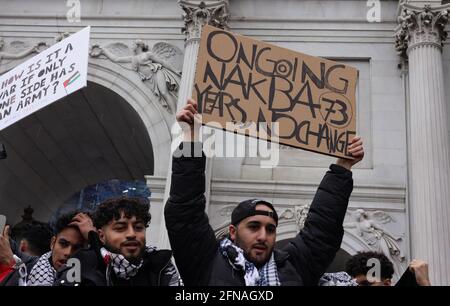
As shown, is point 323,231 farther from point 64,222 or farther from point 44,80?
point 44,80

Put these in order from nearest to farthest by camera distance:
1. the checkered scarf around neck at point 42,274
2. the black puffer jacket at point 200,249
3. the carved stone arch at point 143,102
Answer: the black puffer jacket at point 200,249, the checkered scarf around neck at point 42,274, the carved stone arch at point 143,102

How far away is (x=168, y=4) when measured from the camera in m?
17.3

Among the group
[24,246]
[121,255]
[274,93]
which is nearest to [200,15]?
[24,246]

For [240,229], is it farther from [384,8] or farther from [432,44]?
[384,8]

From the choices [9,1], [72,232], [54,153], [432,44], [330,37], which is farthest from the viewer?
[54,153]

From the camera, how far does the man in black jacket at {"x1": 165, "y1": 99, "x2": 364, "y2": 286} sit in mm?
4938

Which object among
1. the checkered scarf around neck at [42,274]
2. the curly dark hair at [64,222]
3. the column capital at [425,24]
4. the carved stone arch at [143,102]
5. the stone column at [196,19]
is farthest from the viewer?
the carved stone arch at [143,102]

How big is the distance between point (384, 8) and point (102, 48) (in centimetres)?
680

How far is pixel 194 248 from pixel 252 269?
46 cm

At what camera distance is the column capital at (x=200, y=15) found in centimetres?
1580


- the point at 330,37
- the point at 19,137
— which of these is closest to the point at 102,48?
the point at 19,137

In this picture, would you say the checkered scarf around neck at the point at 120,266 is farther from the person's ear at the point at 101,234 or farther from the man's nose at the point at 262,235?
the man's nose at the point at 262,235

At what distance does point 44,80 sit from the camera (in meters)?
8.83

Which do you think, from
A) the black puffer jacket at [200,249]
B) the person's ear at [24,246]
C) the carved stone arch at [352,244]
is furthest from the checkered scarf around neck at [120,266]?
the carved stone arch at [352,244]
